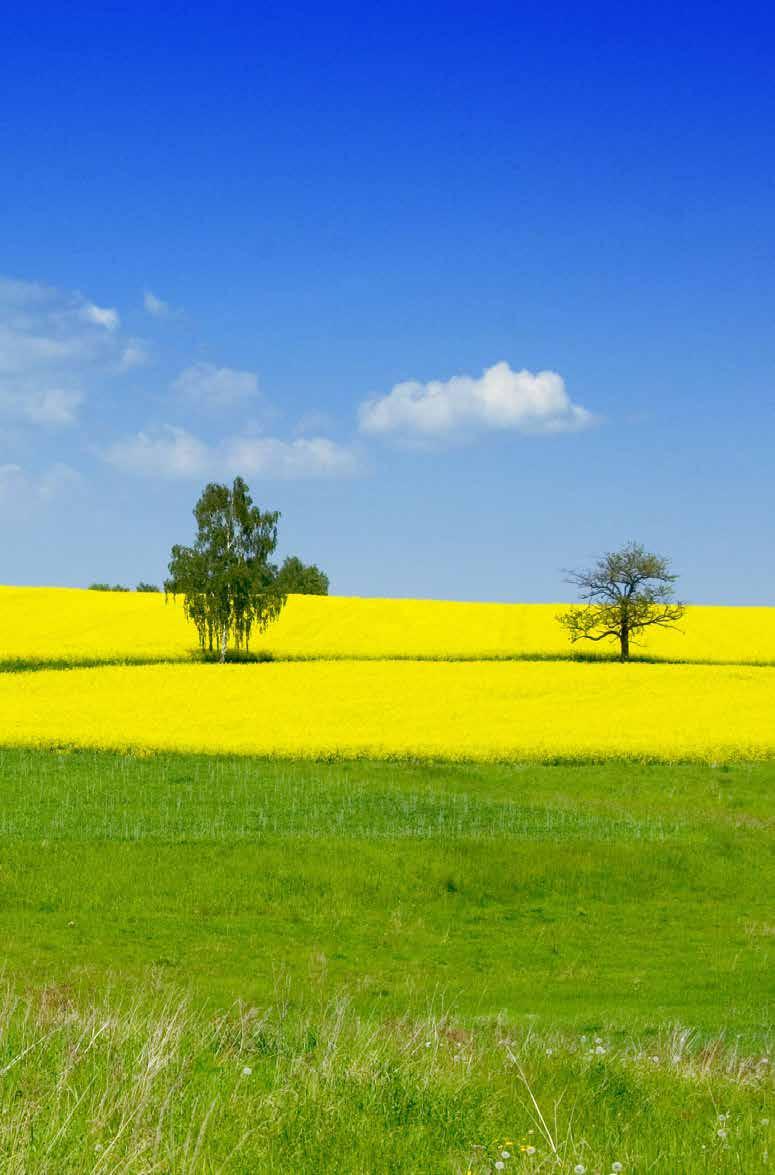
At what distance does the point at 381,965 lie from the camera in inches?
671

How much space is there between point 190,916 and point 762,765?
76.2 ft

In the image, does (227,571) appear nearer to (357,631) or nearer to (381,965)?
(357,631)

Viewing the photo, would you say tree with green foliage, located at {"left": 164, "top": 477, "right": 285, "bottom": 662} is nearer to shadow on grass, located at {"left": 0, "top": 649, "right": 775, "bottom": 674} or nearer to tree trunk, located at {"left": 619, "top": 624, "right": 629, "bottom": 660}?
shadow on grass, located at {"left": 0, "top": 649, "right": 775, "bottom": 674}

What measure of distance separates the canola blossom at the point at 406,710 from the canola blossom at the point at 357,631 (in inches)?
393

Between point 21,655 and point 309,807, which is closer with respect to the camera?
point 309,807

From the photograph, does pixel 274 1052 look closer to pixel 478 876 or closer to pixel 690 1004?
pixel 690 1004

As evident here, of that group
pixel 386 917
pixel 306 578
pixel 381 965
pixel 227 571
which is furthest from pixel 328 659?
pixel 306 578

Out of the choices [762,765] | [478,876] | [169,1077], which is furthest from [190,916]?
[762,765]

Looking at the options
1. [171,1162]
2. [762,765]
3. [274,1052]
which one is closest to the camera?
[171,1162]

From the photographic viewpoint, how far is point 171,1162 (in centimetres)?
578

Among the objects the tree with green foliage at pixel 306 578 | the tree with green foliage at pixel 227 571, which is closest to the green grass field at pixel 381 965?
the tree with green foliage at pixel 227 571

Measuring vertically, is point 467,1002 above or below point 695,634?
below

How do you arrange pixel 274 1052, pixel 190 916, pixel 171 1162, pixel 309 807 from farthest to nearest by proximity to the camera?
pixel 309 807
pixel 190 916
pixel 274 1052
pixel 171 1162

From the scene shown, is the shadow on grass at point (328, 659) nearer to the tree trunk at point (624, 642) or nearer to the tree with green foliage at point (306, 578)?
the tree trunk at point (624, 642)
